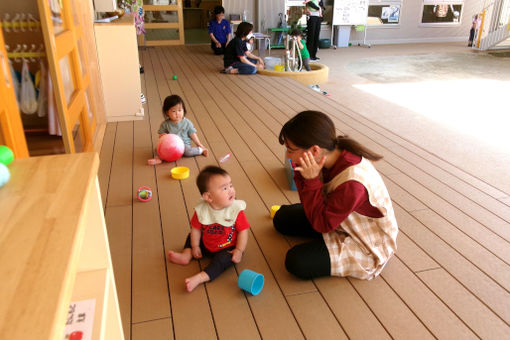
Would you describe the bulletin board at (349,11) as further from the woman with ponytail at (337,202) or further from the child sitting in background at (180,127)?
the woman with ponytail at (337,202)

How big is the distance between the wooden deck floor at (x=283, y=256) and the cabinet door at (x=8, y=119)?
2.21 feet

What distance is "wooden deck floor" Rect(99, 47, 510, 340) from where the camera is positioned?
1.68 metres

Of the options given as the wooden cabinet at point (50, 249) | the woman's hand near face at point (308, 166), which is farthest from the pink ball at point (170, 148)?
the wooden cabinet at point (50, 249)

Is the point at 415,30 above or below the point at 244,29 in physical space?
below

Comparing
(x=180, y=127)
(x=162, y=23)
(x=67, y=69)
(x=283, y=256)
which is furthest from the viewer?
(x=162, y=23)

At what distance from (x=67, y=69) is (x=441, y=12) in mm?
12234

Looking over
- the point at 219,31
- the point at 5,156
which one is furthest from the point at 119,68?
the point at 219,31

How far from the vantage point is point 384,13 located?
474 inches

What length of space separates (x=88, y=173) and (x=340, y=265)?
1.22 m

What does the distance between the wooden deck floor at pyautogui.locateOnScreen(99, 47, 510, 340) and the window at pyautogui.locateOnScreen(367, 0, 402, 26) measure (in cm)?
930

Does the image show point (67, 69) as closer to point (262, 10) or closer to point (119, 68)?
point (119, 68)

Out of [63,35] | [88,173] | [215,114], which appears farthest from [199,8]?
[88,173]

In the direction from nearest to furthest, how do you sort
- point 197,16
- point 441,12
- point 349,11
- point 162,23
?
1. point 162,23
2. point 349,11
3. point 441,12
4. point 197,16

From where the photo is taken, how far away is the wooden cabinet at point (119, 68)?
4.17m
